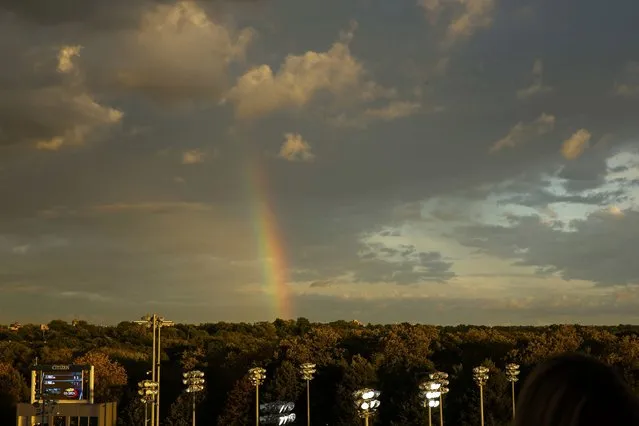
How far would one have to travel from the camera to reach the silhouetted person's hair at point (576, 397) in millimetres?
2480

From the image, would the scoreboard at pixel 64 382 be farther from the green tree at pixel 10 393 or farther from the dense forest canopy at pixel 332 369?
the green tree at pixel 10 393

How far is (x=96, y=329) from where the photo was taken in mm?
138125

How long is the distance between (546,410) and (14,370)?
95.9 metres

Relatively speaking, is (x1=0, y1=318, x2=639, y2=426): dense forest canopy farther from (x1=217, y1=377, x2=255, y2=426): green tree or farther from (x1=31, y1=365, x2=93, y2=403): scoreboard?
(x1=31, y1=365, x2=93, y2=403): scoreboard

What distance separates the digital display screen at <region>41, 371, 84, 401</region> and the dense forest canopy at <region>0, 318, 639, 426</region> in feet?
39.6

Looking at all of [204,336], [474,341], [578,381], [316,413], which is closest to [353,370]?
[316,413]

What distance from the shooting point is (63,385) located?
68.2m

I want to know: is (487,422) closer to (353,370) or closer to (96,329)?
(353,370)

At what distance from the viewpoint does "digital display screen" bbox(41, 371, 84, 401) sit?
67.8m

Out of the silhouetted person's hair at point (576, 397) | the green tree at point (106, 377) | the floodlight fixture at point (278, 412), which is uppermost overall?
the silhouetted person's hair at point (576, 397)

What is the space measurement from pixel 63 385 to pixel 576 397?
2759 inches

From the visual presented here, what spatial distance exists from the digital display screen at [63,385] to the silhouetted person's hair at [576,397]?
69530 millimetres

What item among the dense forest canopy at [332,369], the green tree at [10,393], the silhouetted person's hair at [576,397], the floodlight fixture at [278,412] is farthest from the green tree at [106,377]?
the silhouetted person's hair at [576,397]

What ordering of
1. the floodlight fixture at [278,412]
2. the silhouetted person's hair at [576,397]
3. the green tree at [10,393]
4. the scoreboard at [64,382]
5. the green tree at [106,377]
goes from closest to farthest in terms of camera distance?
1. the silhouetted person's hair at [576,397]
2. the scoreboard at [64,382]
3. the floodlight fixture at [278,412]
4. the green tree at [106,377]
5. the green tree at [10,393]
